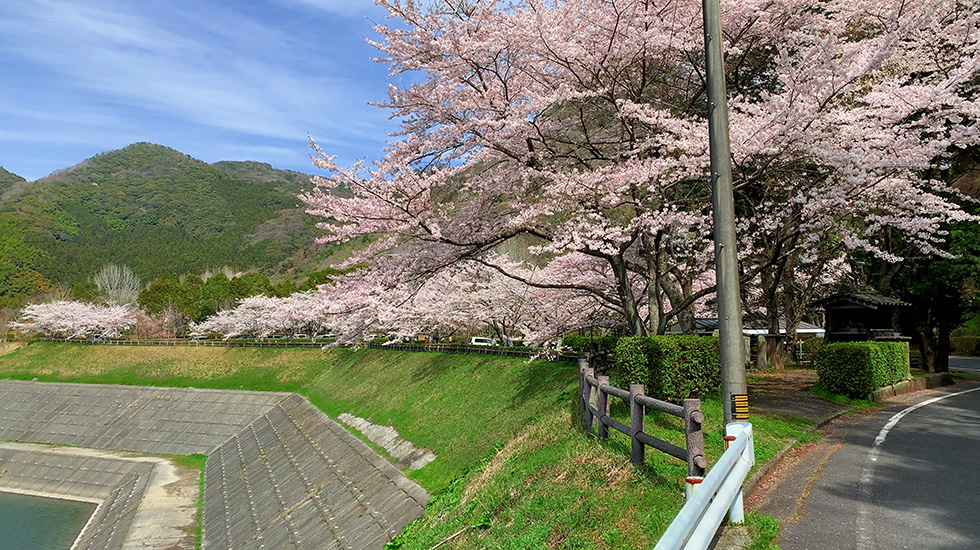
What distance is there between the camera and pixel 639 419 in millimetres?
7363

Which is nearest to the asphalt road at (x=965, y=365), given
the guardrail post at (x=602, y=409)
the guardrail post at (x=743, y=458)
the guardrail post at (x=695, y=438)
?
the guardrail post at (x=602, y=409)

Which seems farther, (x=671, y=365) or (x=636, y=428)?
(x=671, y=365)

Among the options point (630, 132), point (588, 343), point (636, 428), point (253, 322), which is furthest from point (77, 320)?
point (636, 428)

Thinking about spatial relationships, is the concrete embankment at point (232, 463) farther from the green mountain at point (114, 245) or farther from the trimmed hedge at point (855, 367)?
the green mountain at point (114, 245)

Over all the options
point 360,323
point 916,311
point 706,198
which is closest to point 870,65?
point 706,198

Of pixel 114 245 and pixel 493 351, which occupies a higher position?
pixel 114 245

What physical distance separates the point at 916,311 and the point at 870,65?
19.1 m

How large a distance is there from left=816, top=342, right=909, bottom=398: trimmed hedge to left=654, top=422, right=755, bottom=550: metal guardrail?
40.7 ft

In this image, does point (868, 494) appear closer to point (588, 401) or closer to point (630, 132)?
point (588, 401)

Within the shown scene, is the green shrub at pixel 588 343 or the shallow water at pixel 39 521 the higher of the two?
the green shrub at pixel 588 343

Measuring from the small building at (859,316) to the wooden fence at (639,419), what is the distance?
55.0 feet

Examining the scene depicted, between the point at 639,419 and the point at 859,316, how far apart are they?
20.7 m

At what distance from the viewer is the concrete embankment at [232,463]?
51.6 ft

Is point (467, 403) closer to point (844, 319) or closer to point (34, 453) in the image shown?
point (844, 319)
